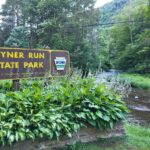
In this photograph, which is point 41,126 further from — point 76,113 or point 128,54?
point 128,54

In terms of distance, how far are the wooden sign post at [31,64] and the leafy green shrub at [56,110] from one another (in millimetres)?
632

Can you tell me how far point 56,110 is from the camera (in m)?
3.74

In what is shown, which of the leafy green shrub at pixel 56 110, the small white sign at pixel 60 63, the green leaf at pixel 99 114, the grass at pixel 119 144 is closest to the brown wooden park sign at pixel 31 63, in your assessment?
the small white sign at pixel 60 63

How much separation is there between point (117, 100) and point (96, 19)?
876 inches

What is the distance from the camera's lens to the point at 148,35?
24.5 m

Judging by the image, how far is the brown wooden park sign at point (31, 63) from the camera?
4.66 metres

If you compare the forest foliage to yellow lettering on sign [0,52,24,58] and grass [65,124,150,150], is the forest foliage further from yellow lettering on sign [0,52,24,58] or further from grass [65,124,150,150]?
grass [65,124,150,150]

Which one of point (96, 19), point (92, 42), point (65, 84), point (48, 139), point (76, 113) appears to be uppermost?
point (96, 19)

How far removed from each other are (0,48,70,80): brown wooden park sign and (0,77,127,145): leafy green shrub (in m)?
0.64

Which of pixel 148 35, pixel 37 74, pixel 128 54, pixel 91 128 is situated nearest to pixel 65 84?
pixel 37 74

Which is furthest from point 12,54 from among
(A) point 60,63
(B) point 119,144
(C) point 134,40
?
(C) point 134,40

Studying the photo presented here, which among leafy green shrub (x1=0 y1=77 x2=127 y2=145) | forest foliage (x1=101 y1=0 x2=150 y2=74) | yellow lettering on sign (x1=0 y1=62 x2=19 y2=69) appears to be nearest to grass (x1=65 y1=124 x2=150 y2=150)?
leafy green shrub (x1=0 y1=77 x2=127 y2=145)

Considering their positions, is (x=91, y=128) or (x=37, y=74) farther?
(x=37, y=74)

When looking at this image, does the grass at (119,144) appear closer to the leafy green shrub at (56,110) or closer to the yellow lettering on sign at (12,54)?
the leafy green shrub at (56,110)
